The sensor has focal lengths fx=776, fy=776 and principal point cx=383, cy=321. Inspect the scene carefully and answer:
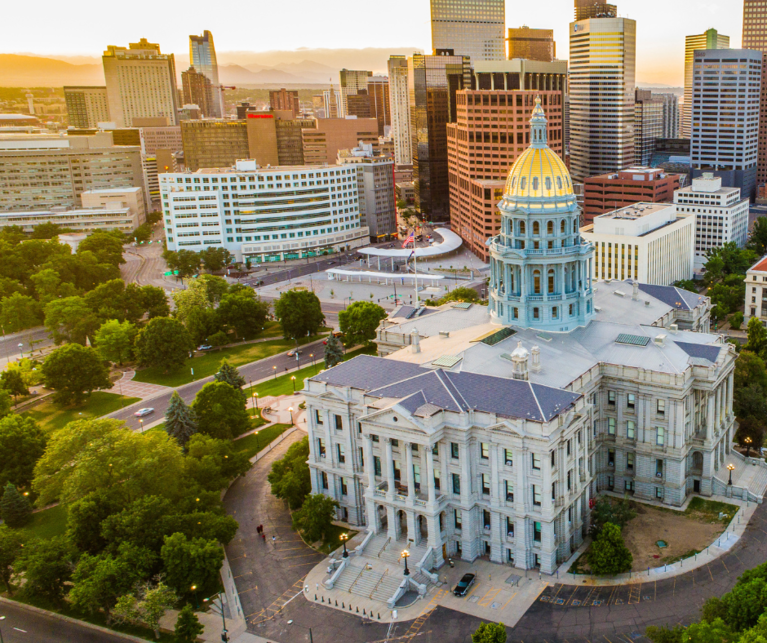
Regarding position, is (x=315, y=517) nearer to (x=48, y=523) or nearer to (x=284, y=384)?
(x=48, y=523)

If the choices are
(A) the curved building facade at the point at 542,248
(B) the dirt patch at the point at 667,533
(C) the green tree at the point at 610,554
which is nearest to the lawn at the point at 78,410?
(A) the curved building facade at the point at 542,248

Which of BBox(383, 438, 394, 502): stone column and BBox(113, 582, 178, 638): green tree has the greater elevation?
BBox(383, 438, 394, 502): stone column

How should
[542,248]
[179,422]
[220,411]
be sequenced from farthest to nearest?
1. [220,411]
2. [179,422]
3. [542,248]

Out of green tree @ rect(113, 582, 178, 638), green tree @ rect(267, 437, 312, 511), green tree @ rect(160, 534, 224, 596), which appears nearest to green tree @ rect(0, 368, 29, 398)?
green tree @ rect(267, 437, 312, 511)

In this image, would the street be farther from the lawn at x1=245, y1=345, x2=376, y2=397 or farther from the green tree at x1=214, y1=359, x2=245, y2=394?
the lawn at x1=245, y1=345, x2=376, y2=397

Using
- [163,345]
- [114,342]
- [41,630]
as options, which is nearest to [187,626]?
[41,630]

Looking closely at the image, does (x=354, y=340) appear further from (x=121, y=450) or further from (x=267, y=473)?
(x=121, y=450)
